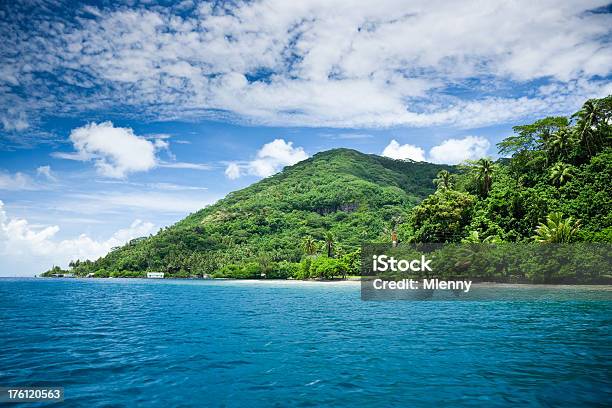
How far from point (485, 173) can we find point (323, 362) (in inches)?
3499

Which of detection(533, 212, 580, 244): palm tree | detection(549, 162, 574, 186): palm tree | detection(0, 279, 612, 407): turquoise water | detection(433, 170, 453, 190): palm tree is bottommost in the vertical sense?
detection(0, 279, 612, 407): turquoise water

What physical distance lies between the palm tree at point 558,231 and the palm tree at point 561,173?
14.2 meters

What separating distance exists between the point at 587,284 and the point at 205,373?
7189cm

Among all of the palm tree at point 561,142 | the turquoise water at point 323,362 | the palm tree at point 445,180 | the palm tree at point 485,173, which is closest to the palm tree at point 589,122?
the palm tree at point 561,142

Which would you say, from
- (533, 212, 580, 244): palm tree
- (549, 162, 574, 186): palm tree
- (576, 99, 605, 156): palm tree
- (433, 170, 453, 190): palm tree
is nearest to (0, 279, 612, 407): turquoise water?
(533, 212, 580, 244): palm tree

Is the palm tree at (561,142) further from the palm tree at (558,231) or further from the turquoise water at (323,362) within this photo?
the turquoise water at (323,362)

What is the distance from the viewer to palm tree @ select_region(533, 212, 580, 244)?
67.3 m

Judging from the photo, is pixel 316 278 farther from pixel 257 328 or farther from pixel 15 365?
pixel 15 365

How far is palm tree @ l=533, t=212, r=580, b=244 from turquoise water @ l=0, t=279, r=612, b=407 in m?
41.6

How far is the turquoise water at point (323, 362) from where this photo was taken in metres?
13.0

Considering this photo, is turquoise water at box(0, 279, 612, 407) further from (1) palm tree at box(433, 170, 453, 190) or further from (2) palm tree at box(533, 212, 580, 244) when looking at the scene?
(1) palm tree at box(433, 170, 453, 190)

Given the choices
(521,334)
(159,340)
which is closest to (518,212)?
(521,334)

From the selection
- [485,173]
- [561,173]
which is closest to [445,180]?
[485,173]

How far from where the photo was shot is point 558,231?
67.4 metres
